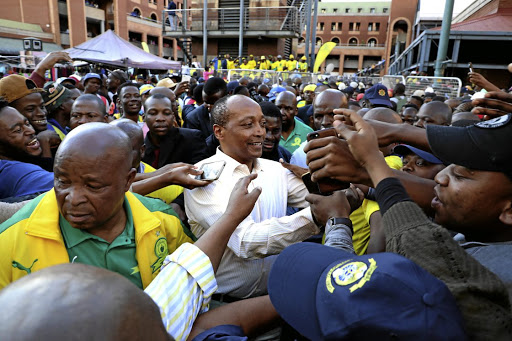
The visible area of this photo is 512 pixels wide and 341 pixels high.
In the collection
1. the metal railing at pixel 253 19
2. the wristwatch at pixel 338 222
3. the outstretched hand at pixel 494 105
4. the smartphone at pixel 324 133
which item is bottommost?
the wristwatch at pixel 338 222

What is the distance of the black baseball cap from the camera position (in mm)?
1257

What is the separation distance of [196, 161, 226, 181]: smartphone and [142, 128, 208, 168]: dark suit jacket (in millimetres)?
1415

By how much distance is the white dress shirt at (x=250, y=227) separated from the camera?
1.98 m

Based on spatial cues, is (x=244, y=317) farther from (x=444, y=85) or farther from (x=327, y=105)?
(x=444, y=85)

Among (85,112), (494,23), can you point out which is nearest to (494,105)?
(85,112)

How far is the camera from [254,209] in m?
2.25

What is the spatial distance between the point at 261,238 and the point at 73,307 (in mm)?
1382

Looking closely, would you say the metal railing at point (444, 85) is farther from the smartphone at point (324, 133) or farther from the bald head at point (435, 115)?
the smartphone at point (324, 133)

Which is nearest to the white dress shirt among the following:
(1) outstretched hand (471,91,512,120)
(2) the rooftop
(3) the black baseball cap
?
(3) the black baseball cap

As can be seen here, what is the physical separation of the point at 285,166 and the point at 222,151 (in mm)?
505

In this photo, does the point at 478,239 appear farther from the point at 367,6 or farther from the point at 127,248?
the point at 367,6

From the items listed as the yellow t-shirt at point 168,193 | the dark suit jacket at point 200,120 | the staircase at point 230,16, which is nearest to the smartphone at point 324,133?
the yellow t-shirt at point 168,193

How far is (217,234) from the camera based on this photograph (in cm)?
167

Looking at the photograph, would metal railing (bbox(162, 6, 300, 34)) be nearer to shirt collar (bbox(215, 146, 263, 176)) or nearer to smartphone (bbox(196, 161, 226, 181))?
shirt collar (bbox(215, 146, 263, 176))
